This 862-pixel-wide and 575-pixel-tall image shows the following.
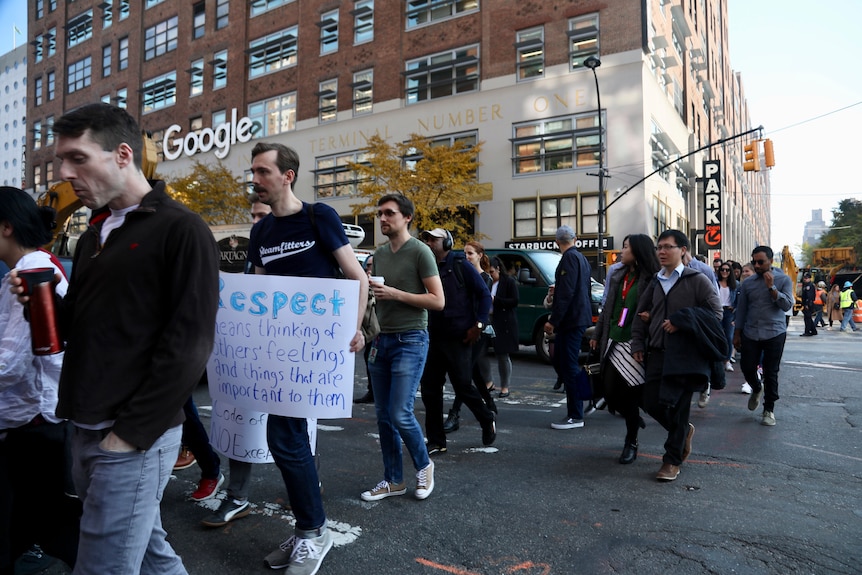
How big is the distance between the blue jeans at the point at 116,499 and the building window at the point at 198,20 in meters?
40.9

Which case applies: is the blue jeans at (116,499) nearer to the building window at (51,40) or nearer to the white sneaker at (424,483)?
the white sneaker at (424,483)

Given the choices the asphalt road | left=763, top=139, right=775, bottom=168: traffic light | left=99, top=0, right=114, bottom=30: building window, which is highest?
left=99, top=0, right=114, bottom=30: building window

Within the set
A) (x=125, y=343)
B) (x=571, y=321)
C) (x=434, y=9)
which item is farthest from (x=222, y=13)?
(x=125, y=343)

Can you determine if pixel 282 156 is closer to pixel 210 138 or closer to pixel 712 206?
pixel 712 206

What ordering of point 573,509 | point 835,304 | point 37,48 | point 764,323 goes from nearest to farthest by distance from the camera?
point 573,509, point 764,323, point 835,304, point 37,48

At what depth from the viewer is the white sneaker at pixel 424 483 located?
3.94 m

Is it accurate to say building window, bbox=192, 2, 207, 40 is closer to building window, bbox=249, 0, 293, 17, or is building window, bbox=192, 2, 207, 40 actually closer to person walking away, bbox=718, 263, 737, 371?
building window, bbox=249, 0, 293, 17

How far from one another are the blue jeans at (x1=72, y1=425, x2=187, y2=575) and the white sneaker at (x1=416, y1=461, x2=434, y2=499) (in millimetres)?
2265

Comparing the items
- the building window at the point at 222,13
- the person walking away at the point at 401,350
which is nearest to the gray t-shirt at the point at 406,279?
the person walking away at the point at 401,350

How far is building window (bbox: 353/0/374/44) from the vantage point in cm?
3023

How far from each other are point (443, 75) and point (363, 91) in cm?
472

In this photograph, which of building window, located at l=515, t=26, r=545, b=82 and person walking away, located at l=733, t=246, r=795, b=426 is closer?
person walking away, located at l=733, t=246, r=795, b=426

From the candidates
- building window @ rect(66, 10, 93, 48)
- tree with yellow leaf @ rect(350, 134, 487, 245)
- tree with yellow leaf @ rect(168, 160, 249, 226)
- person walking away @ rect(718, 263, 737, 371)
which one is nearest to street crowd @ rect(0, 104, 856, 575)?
person walking away @ rect(718, 263, 737, 371)

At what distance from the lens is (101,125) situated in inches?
73.5
